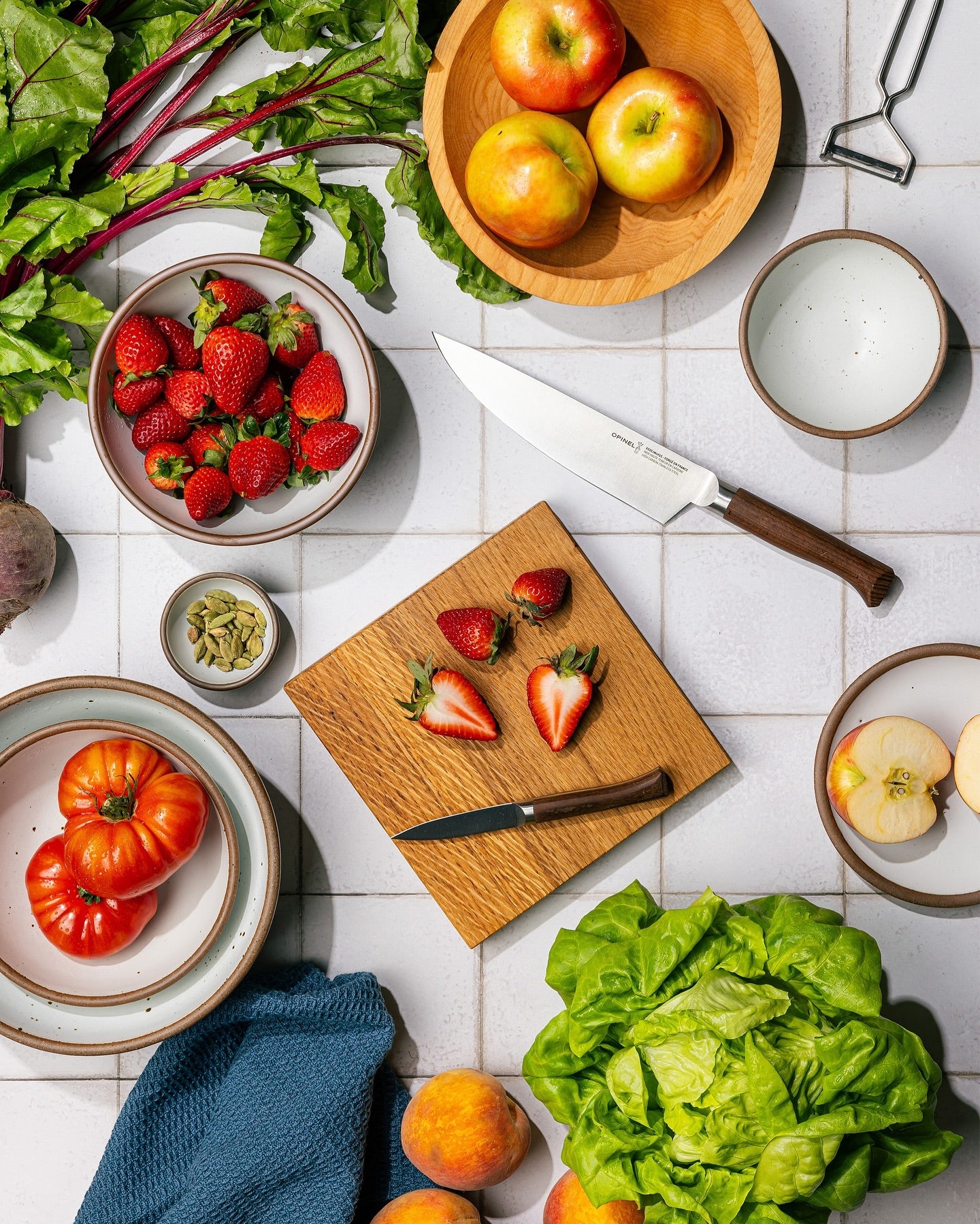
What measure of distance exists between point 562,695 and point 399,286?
1.78 ft

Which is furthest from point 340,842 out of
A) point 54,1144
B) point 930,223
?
point 930,223

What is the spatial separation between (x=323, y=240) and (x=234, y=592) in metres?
0.45

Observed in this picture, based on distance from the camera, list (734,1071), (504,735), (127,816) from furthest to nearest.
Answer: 1. (504,735)
2. (127,816)
3. (734,1071)

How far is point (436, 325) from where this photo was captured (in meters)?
1.25

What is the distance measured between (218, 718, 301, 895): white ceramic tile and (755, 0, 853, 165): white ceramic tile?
3.08 feet

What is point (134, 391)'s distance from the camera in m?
1.14

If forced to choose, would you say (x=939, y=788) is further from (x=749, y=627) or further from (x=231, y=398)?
(x=231, y=398)

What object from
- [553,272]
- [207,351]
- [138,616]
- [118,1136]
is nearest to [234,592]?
[138,616]

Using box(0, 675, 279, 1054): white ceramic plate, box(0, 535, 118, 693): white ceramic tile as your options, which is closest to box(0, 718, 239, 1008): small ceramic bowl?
box(0, 675, 279, 1054): white ceramic plate

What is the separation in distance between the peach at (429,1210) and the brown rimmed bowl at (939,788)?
0.61 meters

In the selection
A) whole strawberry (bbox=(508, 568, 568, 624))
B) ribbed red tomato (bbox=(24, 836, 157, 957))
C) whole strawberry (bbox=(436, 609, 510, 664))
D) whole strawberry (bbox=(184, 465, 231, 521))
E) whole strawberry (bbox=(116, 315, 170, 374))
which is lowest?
ribbed red tomato (bbox=(24, 836, 157, 957))

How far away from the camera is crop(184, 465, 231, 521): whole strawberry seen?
115 centimetres

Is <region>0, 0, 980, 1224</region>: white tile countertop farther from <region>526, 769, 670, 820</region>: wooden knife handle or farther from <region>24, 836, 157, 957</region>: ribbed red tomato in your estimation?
<region>24, 836, 157, 957</region>: ribbed red tomato

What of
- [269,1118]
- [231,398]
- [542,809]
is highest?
[231,398]
